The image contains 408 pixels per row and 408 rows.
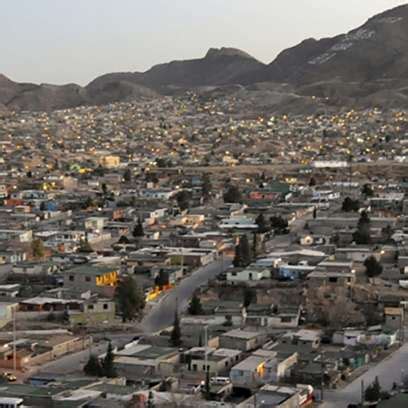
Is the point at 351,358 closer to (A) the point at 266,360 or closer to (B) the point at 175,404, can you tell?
(A) the point at 266,360

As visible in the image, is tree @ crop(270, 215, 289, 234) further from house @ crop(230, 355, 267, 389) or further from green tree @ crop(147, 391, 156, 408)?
green tree @ crop(147, 391, 156, 408)

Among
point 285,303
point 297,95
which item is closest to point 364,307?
point 285,303

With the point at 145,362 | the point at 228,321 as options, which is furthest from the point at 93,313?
the point at 145,362

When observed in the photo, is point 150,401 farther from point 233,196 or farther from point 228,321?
point 233,196

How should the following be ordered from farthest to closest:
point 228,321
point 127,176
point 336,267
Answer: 1. point 127,176
2. point 336,267
3. point 228,321

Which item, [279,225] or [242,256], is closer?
[242,256]

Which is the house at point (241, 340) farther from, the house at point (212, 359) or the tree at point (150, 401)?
the tree at point (150, 401)
